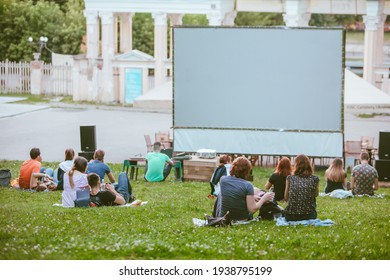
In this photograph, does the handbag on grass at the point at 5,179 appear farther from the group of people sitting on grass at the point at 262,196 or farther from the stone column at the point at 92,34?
the stone column at the point at 92,34

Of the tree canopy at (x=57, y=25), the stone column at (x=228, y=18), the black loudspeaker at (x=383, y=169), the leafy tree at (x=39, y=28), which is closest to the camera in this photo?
the black loudspeaker at (x=383, y=169)

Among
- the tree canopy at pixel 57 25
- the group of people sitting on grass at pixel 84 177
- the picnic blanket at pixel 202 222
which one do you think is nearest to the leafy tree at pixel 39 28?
the tree canopy at pixel 57 25

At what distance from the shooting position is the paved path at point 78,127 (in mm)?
24625

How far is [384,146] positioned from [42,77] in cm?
2297

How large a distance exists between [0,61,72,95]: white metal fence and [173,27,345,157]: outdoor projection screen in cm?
1938

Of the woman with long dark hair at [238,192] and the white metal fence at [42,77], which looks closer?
the woman with long dark hair at [238,192]

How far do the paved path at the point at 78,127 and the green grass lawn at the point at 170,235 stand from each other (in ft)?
33.1

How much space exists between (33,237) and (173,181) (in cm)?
825

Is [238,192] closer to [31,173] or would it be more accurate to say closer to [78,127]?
[31,173]

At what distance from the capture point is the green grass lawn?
10297 mm

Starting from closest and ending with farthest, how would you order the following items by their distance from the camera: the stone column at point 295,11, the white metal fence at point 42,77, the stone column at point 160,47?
the stone column at point 295,11, the stone column at point 160,47, the white metal fence at point 42,77

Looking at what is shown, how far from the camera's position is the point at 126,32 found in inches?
1608

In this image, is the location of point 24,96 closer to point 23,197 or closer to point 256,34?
point 256,34

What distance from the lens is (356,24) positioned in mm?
49344
